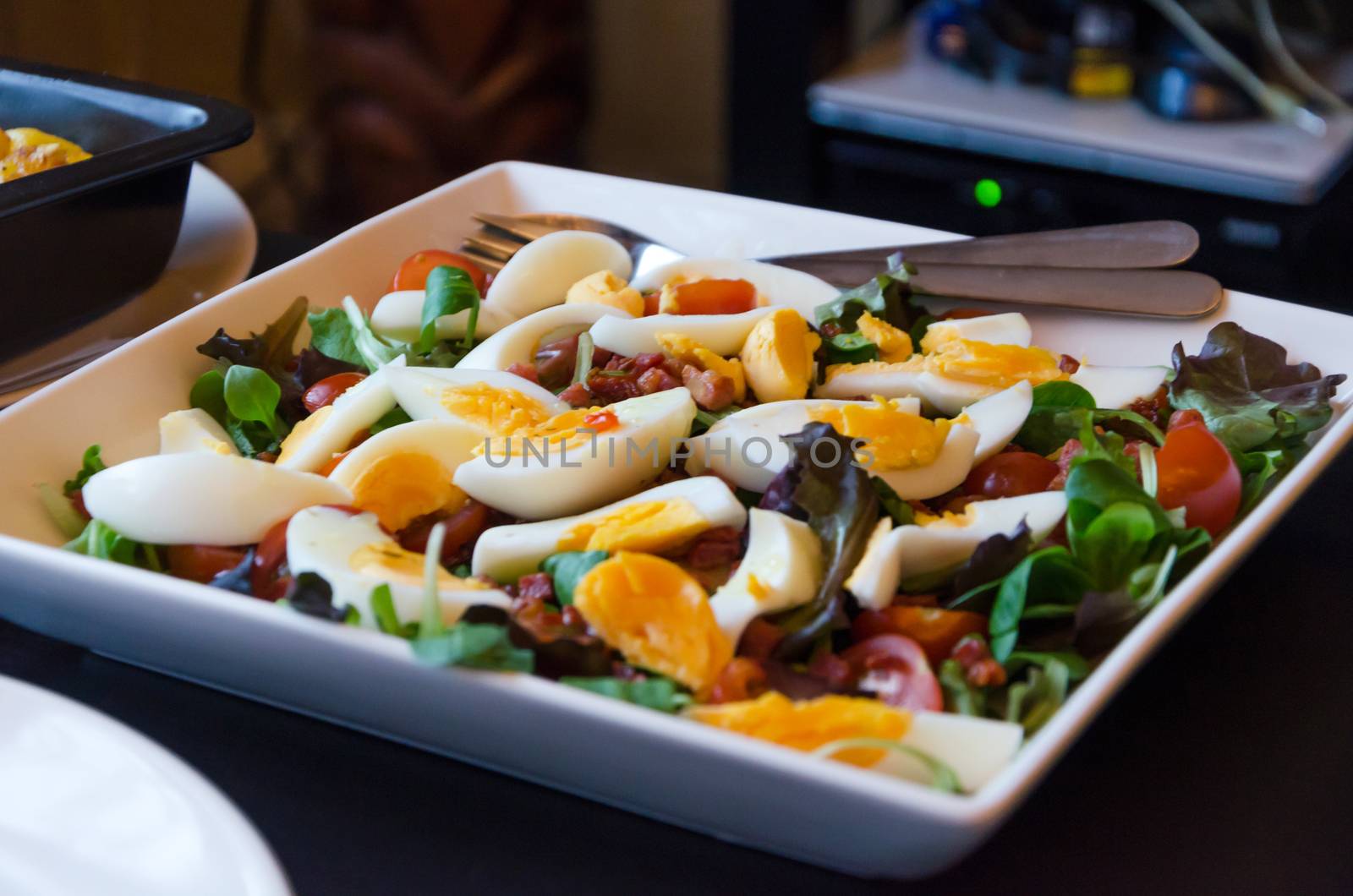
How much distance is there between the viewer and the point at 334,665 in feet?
2.91

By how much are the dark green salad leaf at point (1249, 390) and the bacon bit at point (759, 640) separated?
0.54 metres

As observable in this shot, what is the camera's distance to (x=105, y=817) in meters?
0.76

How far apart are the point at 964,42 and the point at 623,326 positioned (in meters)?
2.10

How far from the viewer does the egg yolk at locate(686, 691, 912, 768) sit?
85cm

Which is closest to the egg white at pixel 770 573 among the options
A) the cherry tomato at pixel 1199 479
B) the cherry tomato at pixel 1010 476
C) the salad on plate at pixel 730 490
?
the salad on plate at pixel 730 490

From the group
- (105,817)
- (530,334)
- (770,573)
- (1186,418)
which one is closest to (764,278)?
(530,334)

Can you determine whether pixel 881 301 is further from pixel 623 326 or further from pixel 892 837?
pixel 892 837

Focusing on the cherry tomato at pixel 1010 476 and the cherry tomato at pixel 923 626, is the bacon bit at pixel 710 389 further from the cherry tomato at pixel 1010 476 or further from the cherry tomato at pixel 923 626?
the cherry tomato at pixel 923 626

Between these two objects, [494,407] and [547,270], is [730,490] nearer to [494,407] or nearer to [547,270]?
[494,407]

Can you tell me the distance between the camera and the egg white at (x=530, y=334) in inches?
57.1

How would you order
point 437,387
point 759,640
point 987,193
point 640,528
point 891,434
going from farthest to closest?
point 987,193, point 437,387, point 891,434, point 640,528, point 759,640

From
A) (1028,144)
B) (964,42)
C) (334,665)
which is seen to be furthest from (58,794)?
(964,42)

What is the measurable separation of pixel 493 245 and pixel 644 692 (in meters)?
1.00

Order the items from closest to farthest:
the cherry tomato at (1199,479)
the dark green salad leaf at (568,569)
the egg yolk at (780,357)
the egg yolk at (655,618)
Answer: the egg yolk at (655,618), the dark green salad leaf at (568,569), the cherry tomato at (1199,479), the egg yolk at (780,357)
